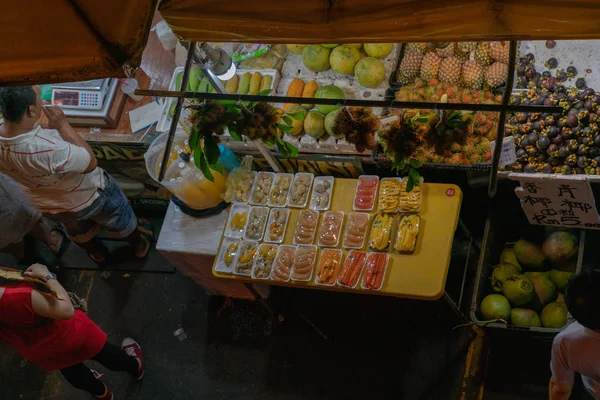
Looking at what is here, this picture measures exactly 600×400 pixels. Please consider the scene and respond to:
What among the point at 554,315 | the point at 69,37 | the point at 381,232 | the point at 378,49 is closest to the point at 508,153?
the point at 381,232

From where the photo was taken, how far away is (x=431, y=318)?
199 inches

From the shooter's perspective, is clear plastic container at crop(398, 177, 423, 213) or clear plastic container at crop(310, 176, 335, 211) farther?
clear plastic container at crop(310, 176, 335, 211)

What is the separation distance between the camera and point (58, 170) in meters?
4.38

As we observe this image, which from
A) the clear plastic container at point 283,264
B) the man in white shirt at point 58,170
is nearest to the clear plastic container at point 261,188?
the clear plastic container at point 283,264

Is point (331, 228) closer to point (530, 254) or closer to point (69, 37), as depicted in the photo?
point (530, 254)

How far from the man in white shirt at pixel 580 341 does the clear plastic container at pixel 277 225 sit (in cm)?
209

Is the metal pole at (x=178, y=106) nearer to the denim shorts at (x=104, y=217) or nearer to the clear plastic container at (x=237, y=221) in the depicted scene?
the clear plastic container at (x=237, y=221)

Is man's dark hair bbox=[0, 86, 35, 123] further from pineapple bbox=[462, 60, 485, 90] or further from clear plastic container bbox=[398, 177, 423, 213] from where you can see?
pineapple bbox=[462, 60, 485, 90]

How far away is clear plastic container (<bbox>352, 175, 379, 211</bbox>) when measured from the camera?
438 cm

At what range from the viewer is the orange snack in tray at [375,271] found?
4020 millimetres

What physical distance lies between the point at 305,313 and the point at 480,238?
5.56 ft

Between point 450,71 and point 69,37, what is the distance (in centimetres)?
313

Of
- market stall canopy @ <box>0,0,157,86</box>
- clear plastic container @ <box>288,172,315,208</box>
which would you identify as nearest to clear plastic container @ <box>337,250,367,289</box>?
clear plastic container @ <box>288,172,315,208</box>

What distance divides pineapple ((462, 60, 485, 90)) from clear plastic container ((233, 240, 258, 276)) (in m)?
2.13
